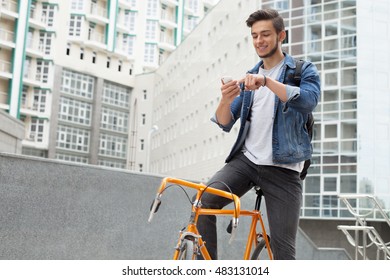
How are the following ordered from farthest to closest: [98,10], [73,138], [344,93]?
[73,138]
[98,10]
[344,93]

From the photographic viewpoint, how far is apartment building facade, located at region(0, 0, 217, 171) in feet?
70.8

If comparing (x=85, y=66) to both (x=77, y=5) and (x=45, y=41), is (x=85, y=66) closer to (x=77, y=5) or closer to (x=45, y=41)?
(x=45, y=41)

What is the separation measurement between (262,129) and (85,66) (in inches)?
1112

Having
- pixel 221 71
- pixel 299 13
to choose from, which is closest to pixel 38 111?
pixel 221 71

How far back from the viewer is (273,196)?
4.41 ft

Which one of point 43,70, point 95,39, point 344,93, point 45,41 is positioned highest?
point 45,41

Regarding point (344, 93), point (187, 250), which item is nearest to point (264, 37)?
point (187, 250)

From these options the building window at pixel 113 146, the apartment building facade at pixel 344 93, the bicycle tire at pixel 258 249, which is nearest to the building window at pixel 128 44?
the building window at pixel 113 146

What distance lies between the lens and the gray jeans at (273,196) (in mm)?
1305

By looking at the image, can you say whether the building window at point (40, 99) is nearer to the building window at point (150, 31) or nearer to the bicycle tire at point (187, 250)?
the building window at point (150, 31)

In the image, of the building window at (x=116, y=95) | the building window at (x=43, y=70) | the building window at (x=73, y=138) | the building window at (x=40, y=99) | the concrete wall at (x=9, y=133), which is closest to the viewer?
the concrete wall at (x=9, y=133)

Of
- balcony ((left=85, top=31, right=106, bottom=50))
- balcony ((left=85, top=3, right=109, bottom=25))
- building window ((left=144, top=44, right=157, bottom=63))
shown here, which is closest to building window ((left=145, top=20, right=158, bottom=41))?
building window ((left=144, top=44, right=157, bottom=63))

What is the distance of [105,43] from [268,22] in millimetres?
25245

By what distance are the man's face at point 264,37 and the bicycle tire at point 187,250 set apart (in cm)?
47
